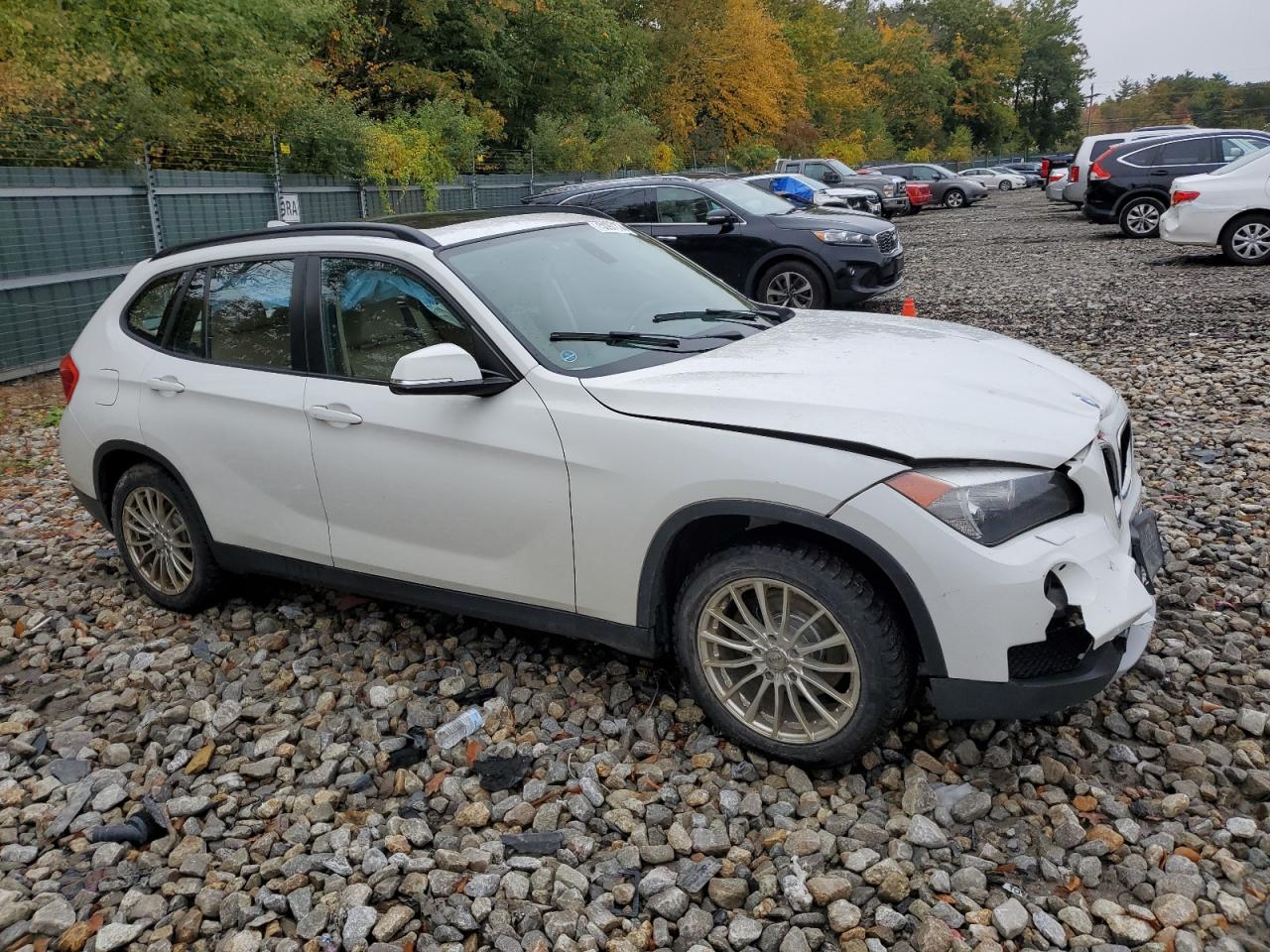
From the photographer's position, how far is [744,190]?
41.6ft

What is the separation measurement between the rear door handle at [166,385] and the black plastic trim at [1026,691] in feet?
11.0

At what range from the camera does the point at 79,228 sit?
11.7m

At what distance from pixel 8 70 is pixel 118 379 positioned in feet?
27.5

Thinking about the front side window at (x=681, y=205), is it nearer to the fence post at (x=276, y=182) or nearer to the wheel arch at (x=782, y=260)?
the wheel arch at (x=782, y=260)

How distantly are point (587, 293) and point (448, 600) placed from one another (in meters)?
1.31

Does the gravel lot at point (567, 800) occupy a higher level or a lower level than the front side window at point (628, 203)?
lower

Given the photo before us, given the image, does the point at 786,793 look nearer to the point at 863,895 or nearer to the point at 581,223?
the point at 863,895

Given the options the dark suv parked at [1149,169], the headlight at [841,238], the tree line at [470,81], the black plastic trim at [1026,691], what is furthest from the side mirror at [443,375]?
the dark suv parked at [1149,169]

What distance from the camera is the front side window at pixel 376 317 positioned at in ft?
13.0

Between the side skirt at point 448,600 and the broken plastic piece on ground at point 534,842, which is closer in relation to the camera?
the broken plastic piece on ground at point 534,842

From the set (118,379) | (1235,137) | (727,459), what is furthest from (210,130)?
(1235,137)

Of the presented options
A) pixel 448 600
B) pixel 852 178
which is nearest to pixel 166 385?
pixel 448 600

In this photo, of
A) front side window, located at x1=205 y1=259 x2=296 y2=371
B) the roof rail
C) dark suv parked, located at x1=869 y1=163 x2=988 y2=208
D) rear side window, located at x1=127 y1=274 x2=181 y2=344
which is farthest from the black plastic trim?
dark suv parked, located at x1=869 y1=163 x2=988 y2=208

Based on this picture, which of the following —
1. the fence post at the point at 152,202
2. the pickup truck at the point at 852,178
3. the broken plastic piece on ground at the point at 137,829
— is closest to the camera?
the broken plastic piece on ground at the point at 137,829
